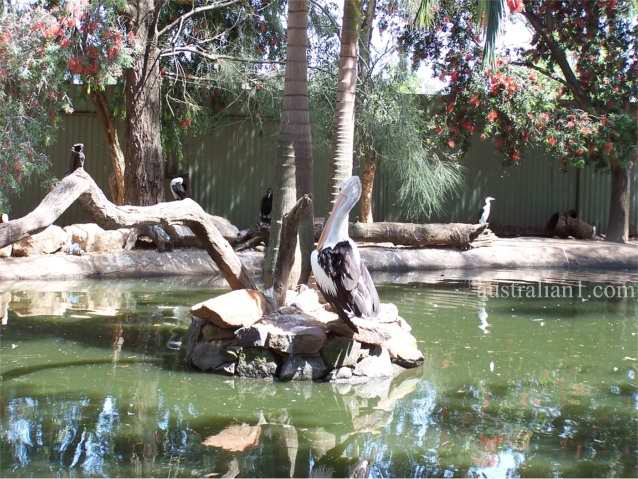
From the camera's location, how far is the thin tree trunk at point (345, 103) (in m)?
7.94

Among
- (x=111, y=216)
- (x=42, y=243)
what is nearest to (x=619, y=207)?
(x=42, y=243)

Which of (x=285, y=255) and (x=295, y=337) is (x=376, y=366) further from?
(x=285, y=255)

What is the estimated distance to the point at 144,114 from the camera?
12086 millimetres

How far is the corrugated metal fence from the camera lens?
49.7 feet

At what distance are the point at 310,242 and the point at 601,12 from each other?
30.8 feet

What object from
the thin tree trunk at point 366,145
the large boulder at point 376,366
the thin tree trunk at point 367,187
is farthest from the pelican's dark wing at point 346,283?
the thin tree trunk at point 367,187

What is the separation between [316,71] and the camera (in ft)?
40.1

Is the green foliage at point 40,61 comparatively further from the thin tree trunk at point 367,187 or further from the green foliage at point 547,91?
the green foliage at point 547,91

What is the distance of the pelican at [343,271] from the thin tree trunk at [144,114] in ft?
21.5

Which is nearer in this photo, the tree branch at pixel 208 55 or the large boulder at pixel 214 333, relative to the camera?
the large boulder at pixel 214 333

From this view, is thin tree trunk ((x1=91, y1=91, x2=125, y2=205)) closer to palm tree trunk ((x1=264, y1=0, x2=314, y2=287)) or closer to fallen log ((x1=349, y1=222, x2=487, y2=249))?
fallen log ((x1=349, y1=222, x2=487, y2=249))

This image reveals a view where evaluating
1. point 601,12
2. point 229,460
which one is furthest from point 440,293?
point 601,12

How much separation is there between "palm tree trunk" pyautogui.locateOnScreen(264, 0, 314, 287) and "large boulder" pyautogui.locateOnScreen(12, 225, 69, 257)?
5.08 metres

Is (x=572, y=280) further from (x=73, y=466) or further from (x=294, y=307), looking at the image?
(x=73, y=466)
